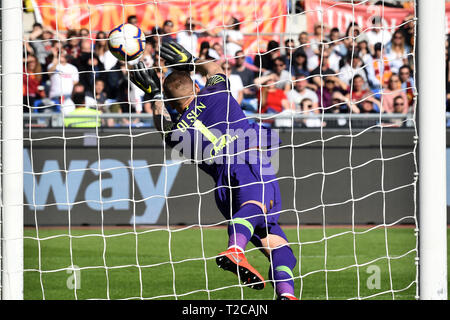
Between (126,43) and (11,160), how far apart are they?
4.08 feet

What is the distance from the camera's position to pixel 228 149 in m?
4.96

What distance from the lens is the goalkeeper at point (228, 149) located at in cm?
471

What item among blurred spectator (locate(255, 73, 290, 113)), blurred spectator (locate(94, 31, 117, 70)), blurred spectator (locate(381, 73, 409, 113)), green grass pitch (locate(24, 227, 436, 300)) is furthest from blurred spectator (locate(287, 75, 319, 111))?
blurred spectator (locate(94, 31, 117, 70))

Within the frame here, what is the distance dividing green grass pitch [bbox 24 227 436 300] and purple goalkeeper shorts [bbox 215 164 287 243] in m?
0.23

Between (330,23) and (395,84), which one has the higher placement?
(330,23)

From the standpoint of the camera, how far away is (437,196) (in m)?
3.86

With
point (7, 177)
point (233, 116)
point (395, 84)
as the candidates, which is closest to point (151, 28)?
point (395, 84)

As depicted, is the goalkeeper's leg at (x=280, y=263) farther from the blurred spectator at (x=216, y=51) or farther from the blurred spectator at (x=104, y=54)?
the blurred spectator at (x=104, y=54)

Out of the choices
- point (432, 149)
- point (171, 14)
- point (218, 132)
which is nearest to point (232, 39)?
point (171, 14)

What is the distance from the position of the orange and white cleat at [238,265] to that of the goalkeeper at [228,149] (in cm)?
32

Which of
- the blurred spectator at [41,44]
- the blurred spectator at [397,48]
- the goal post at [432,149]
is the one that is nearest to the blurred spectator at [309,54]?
the blurred spectator at [397,48]

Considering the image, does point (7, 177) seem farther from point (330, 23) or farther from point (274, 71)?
point (330, 23)

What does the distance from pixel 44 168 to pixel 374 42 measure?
198 inches

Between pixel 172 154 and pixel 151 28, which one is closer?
pixel 172 154
